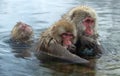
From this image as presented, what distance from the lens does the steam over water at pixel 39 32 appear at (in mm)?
7199

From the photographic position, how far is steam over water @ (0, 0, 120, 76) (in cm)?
720

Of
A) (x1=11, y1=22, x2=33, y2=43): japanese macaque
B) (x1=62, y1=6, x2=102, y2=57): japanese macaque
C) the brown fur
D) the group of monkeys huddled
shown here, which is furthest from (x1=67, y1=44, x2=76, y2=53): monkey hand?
(x1=11, y1=22, x2=33, y2=43): japanese macaque

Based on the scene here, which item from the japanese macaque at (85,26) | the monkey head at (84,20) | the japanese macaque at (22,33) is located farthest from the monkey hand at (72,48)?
the japanese macaque at (22,33)

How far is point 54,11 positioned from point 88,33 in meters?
6.59

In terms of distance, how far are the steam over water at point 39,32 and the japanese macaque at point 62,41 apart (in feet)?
0.68

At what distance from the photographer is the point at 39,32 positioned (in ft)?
35.4

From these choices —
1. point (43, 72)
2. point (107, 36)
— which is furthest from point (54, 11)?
point (43, 72)

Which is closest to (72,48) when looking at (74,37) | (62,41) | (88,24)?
(74,37)

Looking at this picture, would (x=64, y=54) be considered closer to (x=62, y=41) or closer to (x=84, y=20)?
(x=62, y=41)

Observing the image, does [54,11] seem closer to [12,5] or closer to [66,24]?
[12,5]

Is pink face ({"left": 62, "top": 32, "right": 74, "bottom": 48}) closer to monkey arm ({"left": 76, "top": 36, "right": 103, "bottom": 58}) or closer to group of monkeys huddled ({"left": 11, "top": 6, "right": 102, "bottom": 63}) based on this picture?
group of monkeys huddled ({"left": 11, "top": 6, "right": 102, "bottom": 63})

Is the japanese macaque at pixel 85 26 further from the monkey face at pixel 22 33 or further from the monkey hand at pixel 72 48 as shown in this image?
the monkey face at pixel 22 33

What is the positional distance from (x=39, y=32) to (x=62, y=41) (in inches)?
126

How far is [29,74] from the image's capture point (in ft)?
22.8
